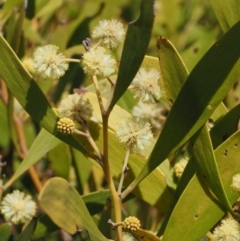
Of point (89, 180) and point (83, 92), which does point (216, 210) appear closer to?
point (83, 92)

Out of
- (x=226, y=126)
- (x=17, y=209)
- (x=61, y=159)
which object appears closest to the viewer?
(x=226, y=126)

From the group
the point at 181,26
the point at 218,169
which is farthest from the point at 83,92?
the point at 181,26

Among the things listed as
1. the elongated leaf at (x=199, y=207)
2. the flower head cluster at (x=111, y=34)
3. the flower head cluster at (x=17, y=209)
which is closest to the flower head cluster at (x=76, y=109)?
the flower head cluster at (x=111, y=34)

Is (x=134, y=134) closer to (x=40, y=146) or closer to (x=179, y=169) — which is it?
(x=179, y=169)

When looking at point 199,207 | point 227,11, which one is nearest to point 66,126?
point 199,207

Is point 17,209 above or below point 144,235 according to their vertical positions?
below

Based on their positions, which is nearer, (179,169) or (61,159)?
(179,169)

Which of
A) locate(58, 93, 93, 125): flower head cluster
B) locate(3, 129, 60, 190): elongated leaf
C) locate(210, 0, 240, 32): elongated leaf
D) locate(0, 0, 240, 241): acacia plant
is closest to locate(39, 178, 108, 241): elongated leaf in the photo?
locate(0, 0, 240, 241): acacia plant

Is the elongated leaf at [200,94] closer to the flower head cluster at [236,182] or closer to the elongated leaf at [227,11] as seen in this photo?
the flower head cluster at [236,182]
